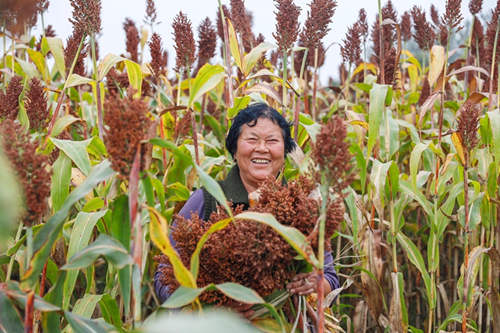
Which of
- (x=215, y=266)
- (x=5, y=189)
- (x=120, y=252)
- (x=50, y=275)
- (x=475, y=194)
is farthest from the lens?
(x=475, y=194)

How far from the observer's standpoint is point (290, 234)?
1229 mm

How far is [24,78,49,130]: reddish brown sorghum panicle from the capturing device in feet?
6.94

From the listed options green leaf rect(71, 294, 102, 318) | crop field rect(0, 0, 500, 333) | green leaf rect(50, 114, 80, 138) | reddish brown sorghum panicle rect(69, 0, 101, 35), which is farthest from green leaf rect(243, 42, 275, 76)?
green leaf rect(71, 294, 102, 318)

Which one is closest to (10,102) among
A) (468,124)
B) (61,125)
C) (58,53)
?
→ (61,125)

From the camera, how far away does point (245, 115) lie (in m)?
2.30

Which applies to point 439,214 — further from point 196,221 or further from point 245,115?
point 196,221

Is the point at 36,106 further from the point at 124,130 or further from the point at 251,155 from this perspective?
the point at 124,130

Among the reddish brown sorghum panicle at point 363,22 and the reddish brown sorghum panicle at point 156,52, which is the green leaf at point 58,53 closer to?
the reddish brown sorghum panicle at point 156,52

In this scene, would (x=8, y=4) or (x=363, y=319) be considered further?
→ (x=363, y=319)

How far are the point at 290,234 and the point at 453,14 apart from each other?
2043 millimetres

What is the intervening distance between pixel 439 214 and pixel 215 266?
173 centimetres

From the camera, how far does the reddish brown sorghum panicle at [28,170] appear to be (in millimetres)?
1080

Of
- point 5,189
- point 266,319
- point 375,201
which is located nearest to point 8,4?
point 5,189

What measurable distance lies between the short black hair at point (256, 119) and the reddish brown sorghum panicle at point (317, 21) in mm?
390
